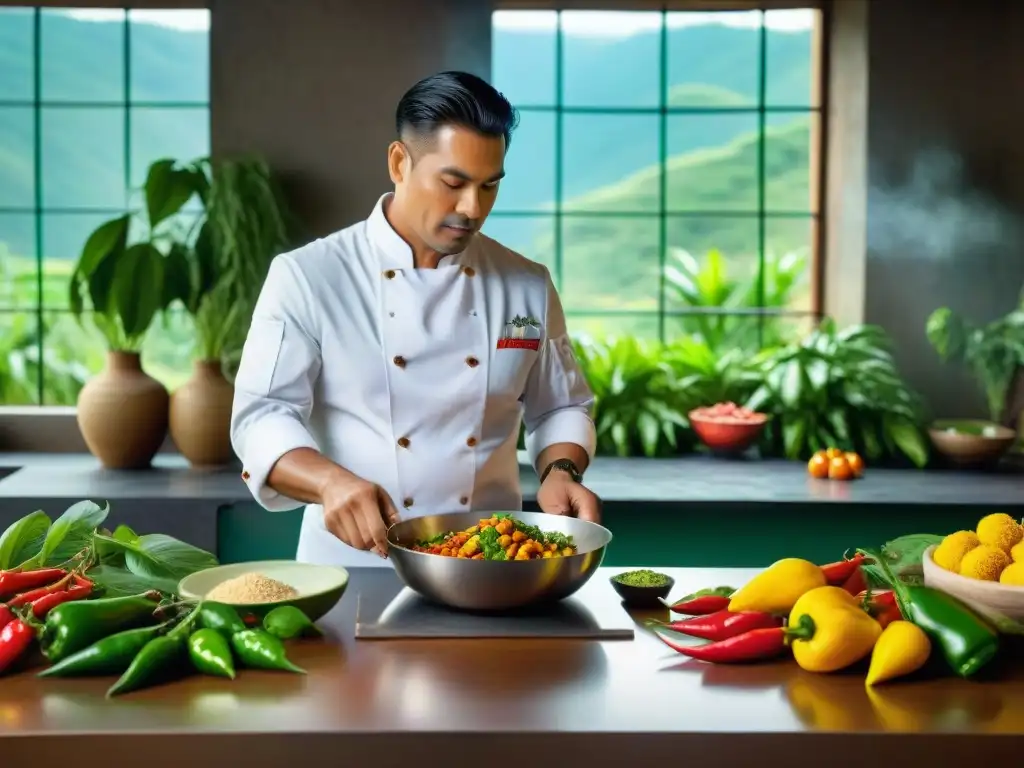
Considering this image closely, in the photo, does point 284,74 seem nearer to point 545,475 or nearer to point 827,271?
point 827,271

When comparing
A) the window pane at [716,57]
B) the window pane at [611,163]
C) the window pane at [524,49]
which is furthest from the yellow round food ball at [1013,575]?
the window pane at [524,49]

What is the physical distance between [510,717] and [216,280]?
3.12m

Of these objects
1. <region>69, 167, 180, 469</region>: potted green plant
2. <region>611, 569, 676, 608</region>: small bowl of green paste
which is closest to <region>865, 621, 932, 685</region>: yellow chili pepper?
<region>611, 569, 676, 608</region>: small bowl of green paste

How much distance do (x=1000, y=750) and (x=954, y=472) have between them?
2979mm

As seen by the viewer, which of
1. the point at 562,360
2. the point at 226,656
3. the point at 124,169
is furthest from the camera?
the point at 124,169

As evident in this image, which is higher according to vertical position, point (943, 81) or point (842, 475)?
point (943, 81)

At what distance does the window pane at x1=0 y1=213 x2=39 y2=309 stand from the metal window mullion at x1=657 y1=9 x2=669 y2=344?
8.62 ft

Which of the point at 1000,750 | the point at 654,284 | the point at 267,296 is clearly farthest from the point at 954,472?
the point at 1000,750

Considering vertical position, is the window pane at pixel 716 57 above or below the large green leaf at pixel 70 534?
above

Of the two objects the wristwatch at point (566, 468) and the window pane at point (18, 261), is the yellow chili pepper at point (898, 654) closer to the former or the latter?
the wristwatch at point (566, 468)

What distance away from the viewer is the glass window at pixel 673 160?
4934 mm

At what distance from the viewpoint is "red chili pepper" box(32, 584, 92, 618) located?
166 centimetres

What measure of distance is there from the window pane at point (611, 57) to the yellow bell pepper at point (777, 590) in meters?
3.54

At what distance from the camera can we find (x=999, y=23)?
448cm
